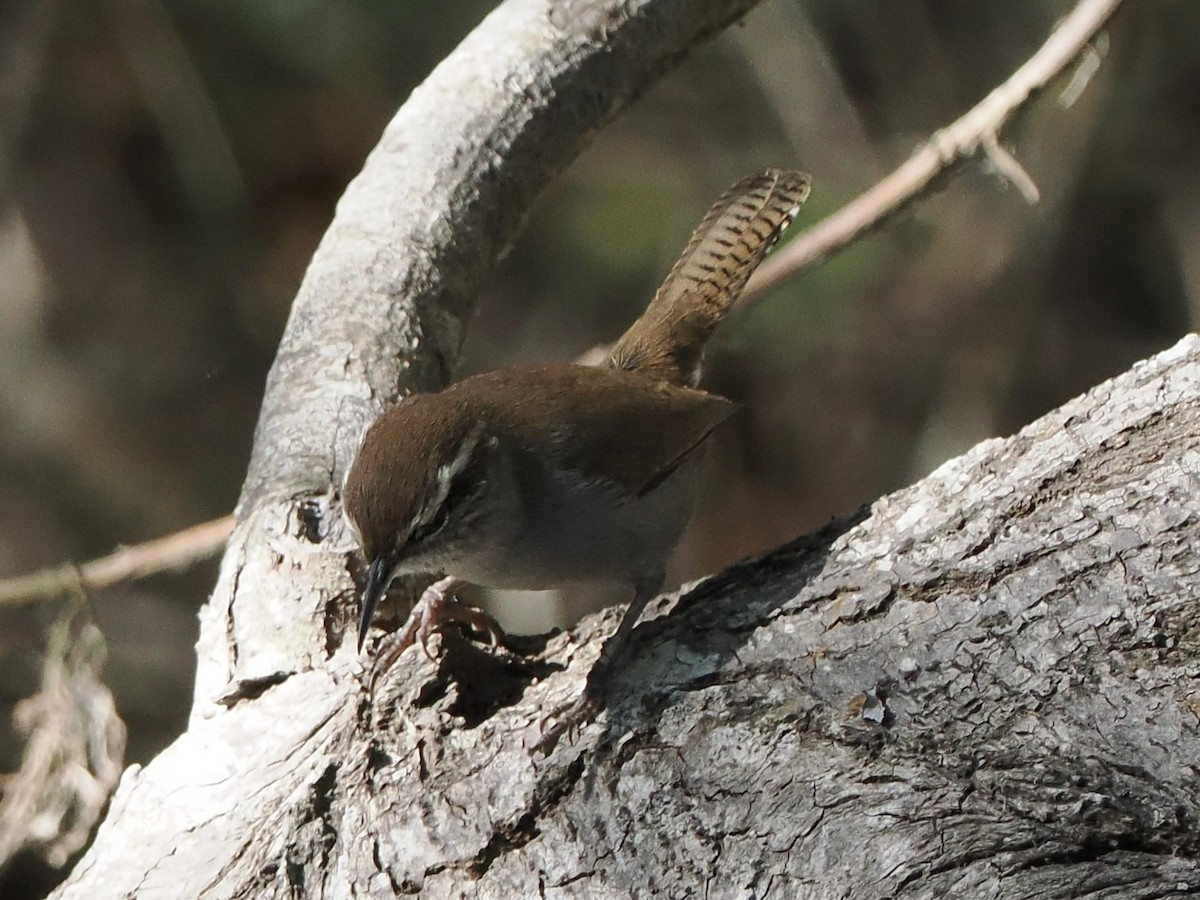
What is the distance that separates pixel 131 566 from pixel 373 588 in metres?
1.57

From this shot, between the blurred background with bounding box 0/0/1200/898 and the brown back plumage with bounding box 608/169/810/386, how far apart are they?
195 cm

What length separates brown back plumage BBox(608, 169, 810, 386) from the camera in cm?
346

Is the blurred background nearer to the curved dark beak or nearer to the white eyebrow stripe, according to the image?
the white eyebrow stripe

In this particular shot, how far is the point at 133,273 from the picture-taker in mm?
6508

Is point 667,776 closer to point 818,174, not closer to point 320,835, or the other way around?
point 320,835

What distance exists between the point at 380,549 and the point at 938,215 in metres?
4.29

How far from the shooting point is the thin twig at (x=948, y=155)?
354cm

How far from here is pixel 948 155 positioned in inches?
143

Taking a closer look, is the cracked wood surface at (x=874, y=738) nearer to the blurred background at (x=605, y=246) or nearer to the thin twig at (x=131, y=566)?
the thin twig at (x=131, y=566)

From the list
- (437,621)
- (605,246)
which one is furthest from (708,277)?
(605,246)

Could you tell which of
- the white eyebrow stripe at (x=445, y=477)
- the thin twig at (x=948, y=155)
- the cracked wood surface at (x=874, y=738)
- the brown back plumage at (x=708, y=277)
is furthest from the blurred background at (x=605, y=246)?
the cracked wood surface at (x=874, y=738)

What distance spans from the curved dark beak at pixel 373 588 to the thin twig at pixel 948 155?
1.67 m

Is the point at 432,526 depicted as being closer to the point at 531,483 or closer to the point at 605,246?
the point at 531,483

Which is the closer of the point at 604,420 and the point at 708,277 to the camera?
the point at 604,420
